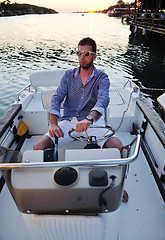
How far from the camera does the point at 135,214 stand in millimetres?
2172

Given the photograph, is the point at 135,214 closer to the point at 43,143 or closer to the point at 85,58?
the point at 43,143

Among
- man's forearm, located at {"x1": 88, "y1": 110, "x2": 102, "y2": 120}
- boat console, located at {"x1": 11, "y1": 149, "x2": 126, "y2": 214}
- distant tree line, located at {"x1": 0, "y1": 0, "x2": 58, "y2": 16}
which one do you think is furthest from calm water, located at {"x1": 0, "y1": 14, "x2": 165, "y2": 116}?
distant tree line, located at {"x1": 0, "y1": 0, "x2": 58, "y2": 16}

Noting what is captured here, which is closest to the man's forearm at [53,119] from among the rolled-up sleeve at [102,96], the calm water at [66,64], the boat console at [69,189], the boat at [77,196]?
the boat at [77,196]

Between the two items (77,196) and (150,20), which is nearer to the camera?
(77,196)

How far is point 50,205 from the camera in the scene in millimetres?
1231

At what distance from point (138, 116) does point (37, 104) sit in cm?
218

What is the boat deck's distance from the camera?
1.97m

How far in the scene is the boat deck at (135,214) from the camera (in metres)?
1.97

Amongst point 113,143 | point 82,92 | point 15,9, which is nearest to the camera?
point 113,143

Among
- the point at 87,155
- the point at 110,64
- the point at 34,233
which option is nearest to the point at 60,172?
the point at 87,155

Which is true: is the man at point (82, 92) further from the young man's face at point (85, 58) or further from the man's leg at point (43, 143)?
the man's leg at point (43, 143)

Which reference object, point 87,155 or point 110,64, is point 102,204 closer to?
point 87,155

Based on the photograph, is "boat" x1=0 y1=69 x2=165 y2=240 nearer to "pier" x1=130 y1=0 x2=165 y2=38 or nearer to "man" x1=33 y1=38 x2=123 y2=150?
"man" x1=33 y1=38 x2=123 y2=150

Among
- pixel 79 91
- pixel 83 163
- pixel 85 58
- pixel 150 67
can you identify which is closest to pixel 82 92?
pixel 79 91
